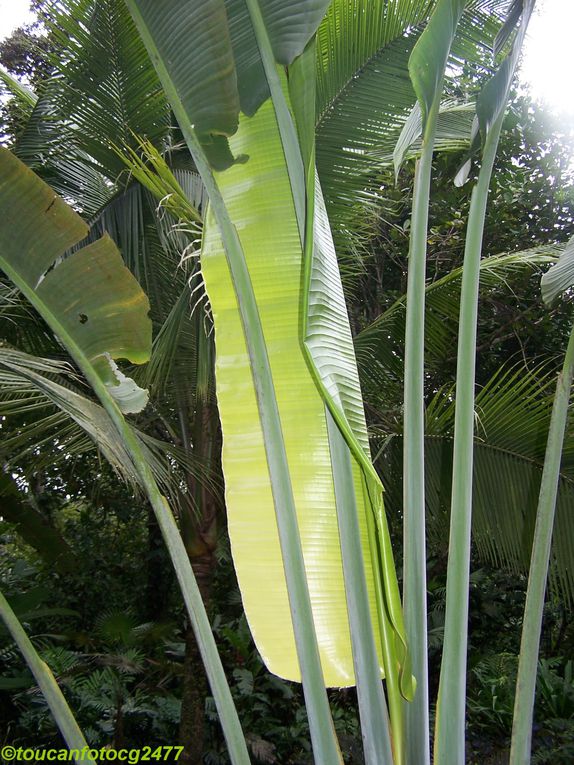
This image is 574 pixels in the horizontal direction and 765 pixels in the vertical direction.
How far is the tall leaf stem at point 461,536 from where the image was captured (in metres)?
1.08

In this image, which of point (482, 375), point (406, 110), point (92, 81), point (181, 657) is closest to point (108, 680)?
point (181, 657)

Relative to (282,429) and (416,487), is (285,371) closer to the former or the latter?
(282,429)

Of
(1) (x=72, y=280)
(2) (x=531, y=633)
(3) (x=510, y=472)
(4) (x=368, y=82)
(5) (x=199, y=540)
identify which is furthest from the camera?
(5) (x=199, y=540)

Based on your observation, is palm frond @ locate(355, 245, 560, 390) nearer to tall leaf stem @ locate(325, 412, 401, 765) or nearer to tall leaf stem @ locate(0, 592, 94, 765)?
tall leaf stem @ locate(325, 412, 401, 765)

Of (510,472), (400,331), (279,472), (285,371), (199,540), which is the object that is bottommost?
(199,540)

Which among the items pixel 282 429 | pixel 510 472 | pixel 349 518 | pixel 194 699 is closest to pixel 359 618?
pixel 349 518

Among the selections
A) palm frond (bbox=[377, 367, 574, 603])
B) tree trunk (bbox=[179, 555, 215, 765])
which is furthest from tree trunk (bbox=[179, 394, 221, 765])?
palm frond (bbox=[377, 367, 574, 603])

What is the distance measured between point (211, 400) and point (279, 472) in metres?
2.48

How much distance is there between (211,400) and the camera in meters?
3.53

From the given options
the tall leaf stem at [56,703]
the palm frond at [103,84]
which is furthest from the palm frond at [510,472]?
the tall leaf stem at [56,703]

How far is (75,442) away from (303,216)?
97.3 inches

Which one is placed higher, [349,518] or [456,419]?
[456,419]

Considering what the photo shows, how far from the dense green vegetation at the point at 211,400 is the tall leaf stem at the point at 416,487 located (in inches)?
24.0

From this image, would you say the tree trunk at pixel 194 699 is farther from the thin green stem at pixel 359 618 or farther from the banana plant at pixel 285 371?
the thin green stem at pixel 359 618
